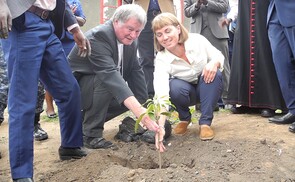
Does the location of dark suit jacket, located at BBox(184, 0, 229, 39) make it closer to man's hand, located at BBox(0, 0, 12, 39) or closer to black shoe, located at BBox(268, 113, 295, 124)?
black shoe, located at BBox(268, 113, 295, 124)

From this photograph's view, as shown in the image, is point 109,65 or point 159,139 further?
point 109,65

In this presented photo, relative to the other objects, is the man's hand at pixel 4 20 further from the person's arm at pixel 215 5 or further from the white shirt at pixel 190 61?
the person's arm at pixel 215 5

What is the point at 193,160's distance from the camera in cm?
Result: 285

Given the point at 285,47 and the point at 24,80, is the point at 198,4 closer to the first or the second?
the point at 285,47

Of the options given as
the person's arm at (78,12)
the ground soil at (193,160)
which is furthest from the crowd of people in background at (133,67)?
the person's arm at (78,12)

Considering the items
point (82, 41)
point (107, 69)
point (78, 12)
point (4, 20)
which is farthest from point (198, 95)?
point (78, 12)

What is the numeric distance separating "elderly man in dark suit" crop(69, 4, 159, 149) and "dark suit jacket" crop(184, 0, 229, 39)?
130 centimetres

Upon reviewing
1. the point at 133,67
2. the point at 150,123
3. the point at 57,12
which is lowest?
the point at 150,123

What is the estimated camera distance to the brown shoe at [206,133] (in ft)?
10.6

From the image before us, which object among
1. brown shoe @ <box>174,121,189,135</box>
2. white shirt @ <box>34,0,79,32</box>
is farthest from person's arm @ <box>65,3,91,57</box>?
brown shoe @ <box>174,121,189,135</box>

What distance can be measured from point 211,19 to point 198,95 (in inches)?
63.3

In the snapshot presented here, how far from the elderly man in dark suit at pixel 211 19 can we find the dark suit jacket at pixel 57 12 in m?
2.02

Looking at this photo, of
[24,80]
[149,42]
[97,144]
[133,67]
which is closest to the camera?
[24,80]

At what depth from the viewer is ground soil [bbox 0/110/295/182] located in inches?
96.4
